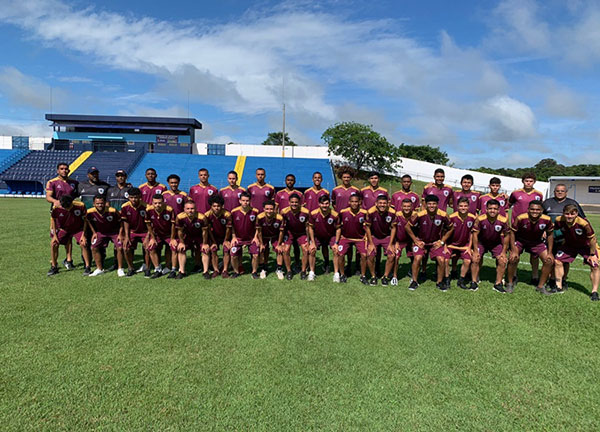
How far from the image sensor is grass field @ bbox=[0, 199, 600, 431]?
8.64 feet

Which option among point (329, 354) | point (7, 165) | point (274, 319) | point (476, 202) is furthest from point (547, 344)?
point (7, 165)

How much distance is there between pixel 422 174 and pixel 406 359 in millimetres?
40706

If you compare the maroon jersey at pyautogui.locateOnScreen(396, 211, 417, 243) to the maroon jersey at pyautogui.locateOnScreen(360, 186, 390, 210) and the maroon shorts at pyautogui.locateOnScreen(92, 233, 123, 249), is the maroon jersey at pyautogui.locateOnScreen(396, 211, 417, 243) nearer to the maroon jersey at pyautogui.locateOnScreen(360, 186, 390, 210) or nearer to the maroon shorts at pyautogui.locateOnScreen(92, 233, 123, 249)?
the maroon jersey at pyautogui.locateOnScreen(360, 186, 390, 210)

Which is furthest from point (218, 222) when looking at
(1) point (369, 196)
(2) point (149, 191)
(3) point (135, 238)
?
(1) point (369, 196)

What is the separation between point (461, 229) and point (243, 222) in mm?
3673

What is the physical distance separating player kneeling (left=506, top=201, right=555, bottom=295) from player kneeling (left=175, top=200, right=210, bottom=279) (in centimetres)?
494

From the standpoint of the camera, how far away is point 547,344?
381cm

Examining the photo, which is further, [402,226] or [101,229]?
[101,229]

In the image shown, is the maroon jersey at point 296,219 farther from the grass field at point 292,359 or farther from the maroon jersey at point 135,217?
the maroon jersey at point 135,217

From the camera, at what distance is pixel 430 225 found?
6.00 m

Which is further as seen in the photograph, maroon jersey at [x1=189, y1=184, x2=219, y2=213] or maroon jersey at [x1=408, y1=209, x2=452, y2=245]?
maroon jersey at [x1=189, y1=184, x2=219, y2=213]

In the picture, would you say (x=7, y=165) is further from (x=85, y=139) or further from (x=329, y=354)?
(x=329, y=354)

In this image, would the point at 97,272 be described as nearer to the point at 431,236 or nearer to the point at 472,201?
the point at 431,236

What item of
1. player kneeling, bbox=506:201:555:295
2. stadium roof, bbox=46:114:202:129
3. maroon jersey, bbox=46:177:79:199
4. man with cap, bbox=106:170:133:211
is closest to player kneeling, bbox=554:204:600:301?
player kneeling, bbox=506:201:555:295
